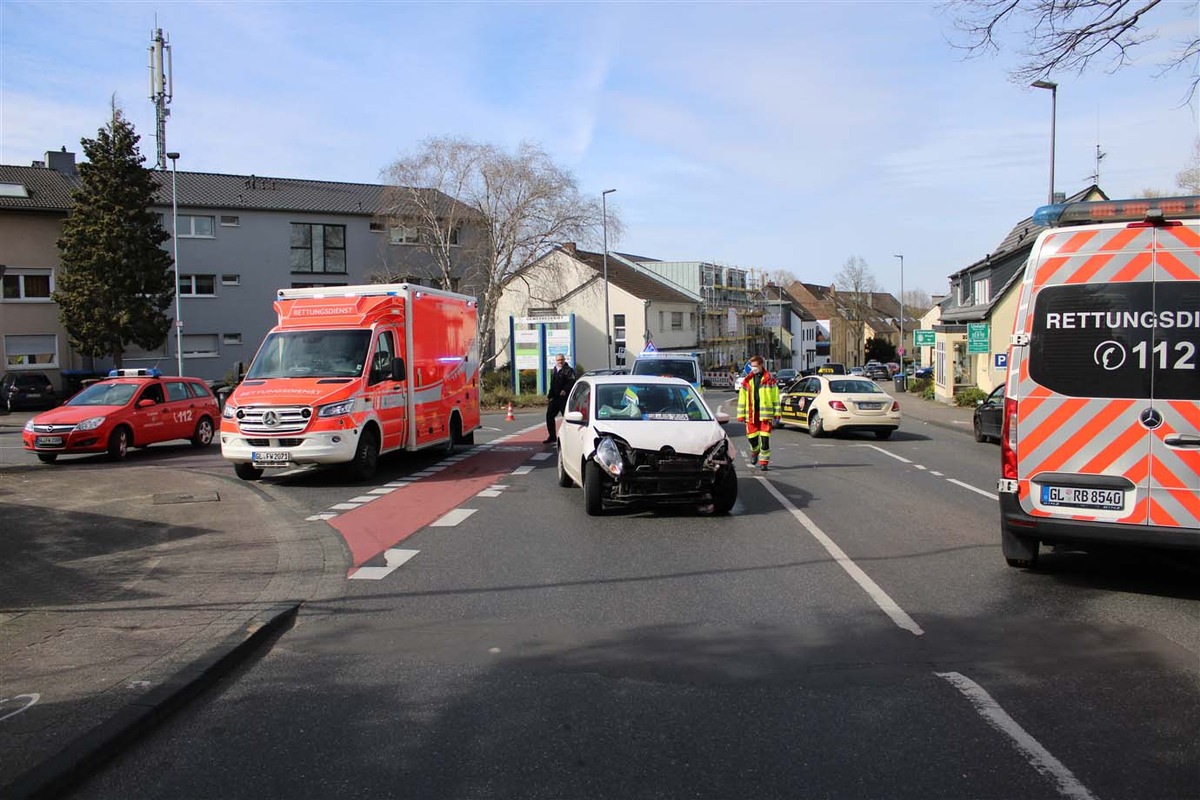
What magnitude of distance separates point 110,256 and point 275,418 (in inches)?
1197

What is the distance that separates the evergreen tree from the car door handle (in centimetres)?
4006

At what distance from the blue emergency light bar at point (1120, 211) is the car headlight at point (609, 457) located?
4.93 m

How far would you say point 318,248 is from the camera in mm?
47969

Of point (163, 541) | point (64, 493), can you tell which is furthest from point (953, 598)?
point (64, 493)

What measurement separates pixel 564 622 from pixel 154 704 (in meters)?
2.65

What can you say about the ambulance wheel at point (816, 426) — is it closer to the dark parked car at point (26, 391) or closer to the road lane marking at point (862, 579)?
the road lane marking at point (862, 579)

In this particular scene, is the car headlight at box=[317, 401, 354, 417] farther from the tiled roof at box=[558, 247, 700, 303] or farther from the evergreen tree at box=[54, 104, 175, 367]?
the tiled roof at box=[558, 247, 700, 303]

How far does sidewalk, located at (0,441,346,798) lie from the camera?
4289 mm

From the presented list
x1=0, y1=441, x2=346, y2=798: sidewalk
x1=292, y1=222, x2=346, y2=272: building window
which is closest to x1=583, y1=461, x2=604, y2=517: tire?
x1=0, y1=441, x2=346, y2=798: sidewalk

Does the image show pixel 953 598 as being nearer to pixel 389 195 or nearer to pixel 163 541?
pixel 163 541

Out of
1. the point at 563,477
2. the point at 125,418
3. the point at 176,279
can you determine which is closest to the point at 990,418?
the point at 563,477

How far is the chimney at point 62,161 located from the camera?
152ft

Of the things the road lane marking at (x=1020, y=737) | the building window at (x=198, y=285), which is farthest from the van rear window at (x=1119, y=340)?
the building window at (x=198, y=285)

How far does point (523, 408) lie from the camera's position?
36.7 metres
